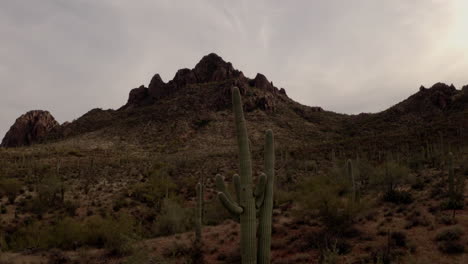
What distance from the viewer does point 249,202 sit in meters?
7.73

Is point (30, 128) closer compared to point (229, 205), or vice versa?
point (229, 205)

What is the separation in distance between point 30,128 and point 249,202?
292ft

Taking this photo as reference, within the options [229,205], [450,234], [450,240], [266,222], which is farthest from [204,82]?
[229,205]

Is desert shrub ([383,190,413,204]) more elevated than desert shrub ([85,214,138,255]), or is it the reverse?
desert shrub ([383,190,413,204])

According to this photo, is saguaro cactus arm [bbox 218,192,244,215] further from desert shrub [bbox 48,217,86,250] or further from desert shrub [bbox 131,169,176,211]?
desert shrub [bbox 131,169,176,211]

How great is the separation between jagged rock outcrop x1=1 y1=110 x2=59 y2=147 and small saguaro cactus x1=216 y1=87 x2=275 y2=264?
80.7m

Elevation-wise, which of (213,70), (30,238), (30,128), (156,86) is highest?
(213,70)

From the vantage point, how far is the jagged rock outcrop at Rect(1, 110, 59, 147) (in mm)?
79088

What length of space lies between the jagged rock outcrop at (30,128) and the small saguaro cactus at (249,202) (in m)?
80.7

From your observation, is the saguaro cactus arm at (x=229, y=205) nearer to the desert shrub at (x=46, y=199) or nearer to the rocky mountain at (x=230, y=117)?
the desert shrub at (x=46, y=199)

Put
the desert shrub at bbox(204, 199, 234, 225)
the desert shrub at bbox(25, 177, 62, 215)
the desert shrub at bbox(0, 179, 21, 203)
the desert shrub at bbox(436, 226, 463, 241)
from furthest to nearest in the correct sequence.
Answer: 1. the desert shrub at bbox(0, 179, 21, 203)
2. the desert shrub at bbox(25, 177, 62, 215)
3. the desert shrub at bbox(204, 199, 234, 225)
4. the desert shrub at bbox(436, 226, 463, 241)

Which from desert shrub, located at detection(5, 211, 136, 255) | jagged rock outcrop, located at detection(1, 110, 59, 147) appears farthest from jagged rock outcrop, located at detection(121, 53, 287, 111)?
desert shrub, located at detection(5, 211, 136, 255)

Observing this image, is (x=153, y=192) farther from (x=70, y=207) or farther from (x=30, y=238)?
(x=30, y=238)

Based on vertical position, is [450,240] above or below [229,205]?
below
